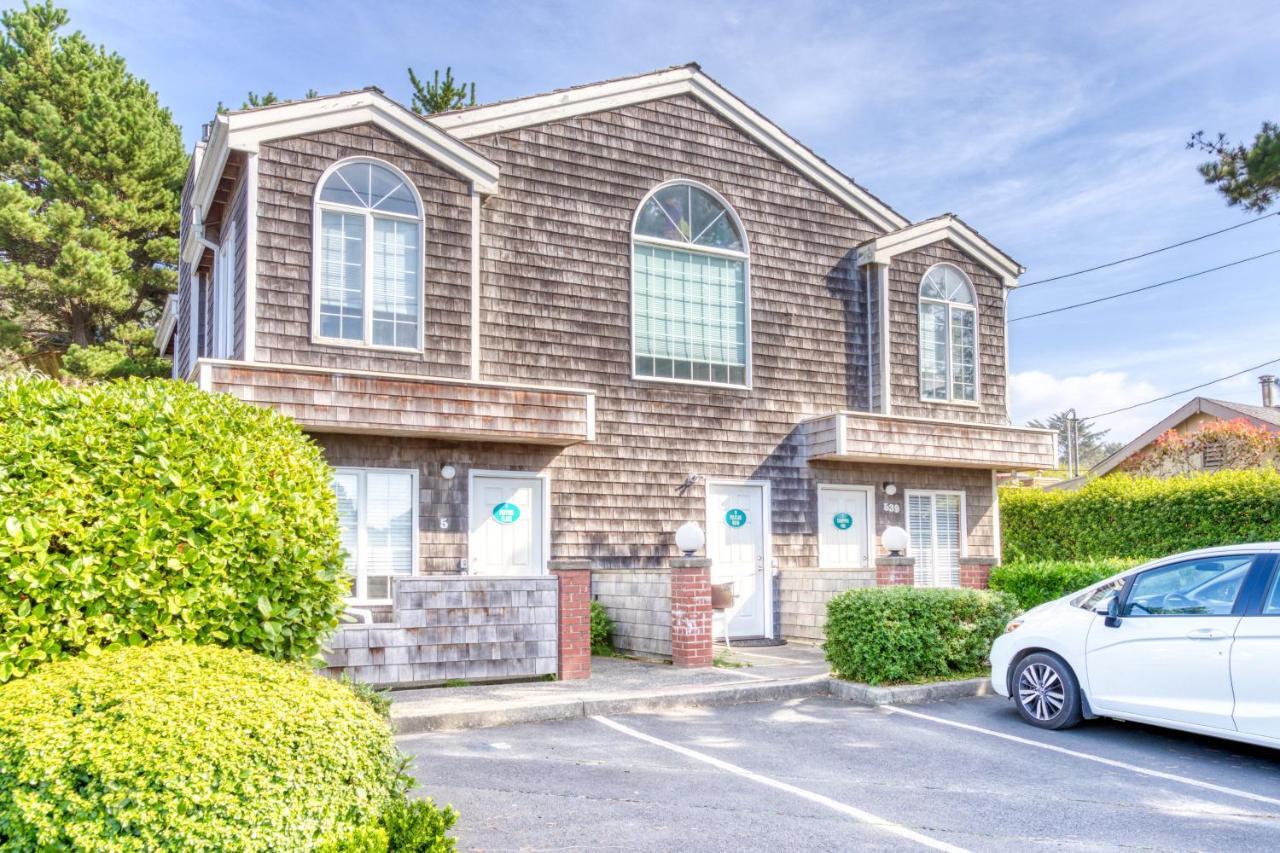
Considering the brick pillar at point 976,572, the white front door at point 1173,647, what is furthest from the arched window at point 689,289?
the white front door at point 1173,647

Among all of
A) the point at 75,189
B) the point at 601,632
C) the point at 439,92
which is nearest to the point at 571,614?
the point at 601,632

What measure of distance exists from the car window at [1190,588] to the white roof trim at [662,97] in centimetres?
903

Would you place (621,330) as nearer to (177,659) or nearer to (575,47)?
(575,47)

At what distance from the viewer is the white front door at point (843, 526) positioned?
14.6 m

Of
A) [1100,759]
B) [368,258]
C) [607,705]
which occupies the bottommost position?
[1100,759]

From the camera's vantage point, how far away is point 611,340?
1333 cm

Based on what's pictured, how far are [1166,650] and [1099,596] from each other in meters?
0.89

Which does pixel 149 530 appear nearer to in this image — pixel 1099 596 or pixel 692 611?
pixel 692 611

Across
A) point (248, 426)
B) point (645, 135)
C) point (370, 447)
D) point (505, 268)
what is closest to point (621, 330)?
point (505, 268)

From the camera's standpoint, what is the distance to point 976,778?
21.5 ft

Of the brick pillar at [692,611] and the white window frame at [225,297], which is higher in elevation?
the white window frame at [225,297]

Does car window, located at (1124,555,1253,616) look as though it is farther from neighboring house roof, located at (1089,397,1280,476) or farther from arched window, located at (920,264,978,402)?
neighboring house roof, located at (1089,397,1280,476)

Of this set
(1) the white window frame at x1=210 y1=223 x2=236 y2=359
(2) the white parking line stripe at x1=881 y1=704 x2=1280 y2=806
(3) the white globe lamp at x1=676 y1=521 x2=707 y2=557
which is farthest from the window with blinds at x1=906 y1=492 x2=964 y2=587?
(1) the white window frame at x1=210 y1=223 x2=236 y2=359

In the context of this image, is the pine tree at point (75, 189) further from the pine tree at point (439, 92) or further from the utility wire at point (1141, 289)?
the utility wire at point (1141, 289)
